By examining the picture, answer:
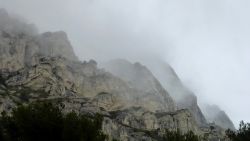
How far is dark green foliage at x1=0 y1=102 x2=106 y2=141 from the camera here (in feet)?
181

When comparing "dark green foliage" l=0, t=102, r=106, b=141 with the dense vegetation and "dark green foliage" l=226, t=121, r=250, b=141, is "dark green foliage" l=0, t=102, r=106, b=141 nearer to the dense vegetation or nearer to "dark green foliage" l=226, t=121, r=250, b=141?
the dense vegetation

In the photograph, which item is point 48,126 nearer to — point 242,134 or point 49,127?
point 49,127

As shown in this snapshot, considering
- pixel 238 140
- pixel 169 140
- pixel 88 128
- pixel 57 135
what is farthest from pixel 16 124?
pixel 238 140

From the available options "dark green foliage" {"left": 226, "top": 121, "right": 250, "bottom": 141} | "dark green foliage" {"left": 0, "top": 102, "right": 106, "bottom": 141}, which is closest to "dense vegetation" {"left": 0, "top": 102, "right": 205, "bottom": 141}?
"dark green foliage" {"left": 0, "top": 102, "right": 106, "bottom": 141}

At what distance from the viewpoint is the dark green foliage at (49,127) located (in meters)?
55.0

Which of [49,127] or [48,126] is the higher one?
[48,126]

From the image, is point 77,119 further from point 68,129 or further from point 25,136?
point 25,136

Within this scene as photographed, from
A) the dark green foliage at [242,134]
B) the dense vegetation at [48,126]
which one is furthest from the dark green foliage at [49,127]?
the dark green foliage at [242,134]

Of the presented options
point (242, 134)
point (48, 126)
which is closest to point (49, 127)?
point (48, 126)

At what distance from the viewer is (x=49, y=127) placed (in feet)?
182

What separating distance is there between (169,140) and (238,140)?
1114cm

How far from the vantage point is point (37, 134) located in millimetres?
55719

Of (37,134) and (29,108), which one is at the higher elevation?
(29,108)

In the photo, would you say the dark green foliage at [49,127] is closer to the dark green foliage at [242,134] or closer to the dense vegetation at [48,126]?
the dense vegetation at [48,126]
